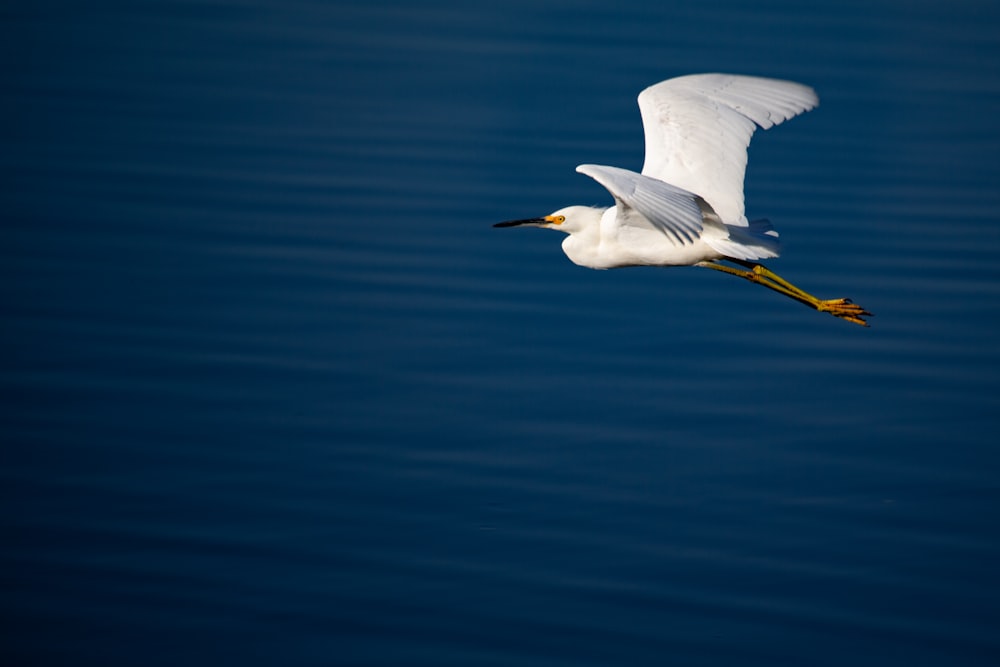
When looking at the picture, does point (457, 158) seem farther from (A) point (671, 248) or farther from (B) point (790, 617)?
(B) point (790, 617)

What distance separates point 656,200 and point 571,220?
1426 mm

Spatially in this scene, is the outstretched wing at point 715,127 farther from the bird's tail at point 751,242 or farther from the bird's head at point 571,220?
the bird's head at point 571,220

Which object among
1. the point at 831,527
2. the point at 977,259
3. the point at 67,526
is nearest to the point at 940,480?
the point at 831,527

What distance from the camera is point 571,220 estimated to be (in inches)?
306

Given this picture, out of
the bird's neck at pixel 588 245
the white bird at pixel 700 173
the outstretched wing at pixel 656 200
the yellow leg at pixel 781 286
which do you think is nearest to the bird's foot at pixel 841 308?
the yellow leg at pixel 781 286

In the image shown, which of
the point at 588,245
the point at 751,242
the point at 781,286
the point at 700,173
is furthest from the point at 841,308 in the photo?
the point at 588,245

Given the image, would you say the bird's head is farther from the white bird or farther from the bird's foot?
the bird's foot

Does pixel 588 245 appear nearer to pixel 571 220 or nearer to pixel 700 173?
pixel 571 220

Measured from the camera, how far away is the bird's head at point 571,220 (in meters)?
7.75

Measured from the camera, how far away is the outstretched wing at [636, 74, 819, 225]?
7.44 metres

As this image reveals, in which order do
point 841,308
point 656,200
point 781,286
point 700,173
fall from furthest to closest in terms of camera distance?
point 841,308 → point 781,286 → point 700,173 → point 656,200

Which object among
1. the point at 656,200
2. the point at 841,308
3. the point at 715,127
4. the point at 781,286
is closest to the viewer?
the point at 656,200

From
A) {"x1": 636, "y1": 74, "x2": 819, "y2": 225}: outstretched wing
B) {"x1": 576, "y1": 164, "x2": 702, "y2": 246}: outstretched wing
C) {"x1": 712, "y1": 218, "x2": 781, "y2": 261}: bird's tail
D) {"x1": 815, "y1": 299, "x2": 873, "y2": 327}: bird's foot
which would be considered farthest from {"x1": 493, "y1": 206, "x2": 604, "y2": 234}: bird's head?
{"x1": 815, "y1": 299, "x2": 873, "y2": 327}: bird's foot

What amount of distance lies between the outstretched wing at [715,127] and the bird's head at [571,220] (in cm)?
35
